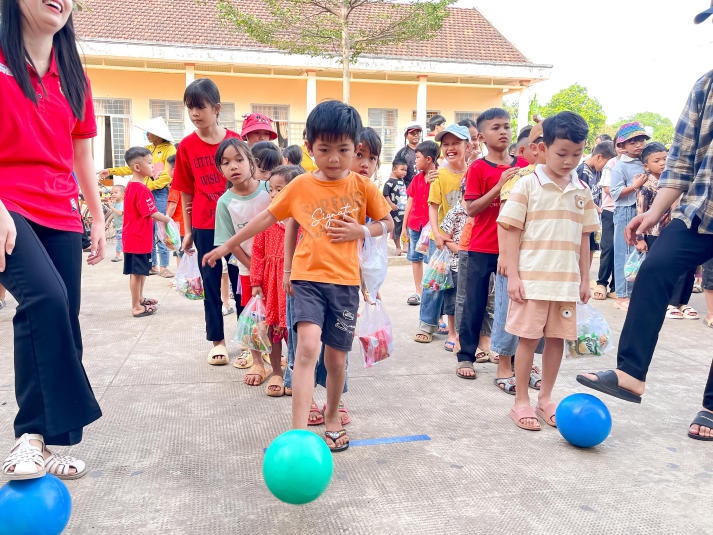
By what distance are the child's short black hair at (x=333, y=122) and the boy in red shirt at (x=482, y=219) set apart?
149 cm

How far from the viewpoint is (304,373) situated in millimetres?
2805

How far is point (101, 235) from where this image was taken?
2.89 metres

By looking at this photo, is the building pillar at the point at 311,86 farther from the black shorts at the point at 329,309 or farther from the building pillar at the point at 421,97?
the black shorts at the point at 329,309

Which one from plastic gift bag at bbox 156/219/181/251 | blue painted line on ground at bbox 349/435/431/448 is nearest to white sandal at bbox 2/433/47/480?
blue painted line on ground at bbox 349/435/431/448

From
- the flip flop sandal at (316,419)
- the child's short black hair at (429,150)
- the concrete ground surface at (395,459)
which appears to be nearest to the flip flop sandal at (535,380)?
the concrete ground surface at (395,459)

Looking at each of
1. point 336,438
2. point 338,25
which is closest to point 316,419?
point 336,438

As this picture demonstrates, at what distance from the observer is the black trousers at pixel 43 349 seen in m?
2.28

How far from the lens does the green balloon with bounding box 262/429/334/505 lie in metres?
2.20

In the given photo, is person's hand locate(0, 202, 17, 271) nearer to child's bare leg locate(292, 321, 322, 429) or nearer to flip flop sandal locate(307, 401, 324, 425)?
child's bare leg locate(292, 321, 322, 429)

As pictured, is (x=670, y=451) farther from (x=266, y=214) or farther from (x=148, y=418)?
(x=148, y=418)

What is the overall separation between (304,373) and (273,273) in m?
1.08

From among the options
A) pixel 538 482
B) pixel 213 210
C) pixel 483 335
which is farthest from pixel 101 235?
pixel 483 335

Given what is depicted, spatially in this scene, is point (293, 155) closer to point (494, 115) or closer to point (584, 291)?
point (494, 115)

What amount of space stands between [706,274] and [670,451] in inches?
152
